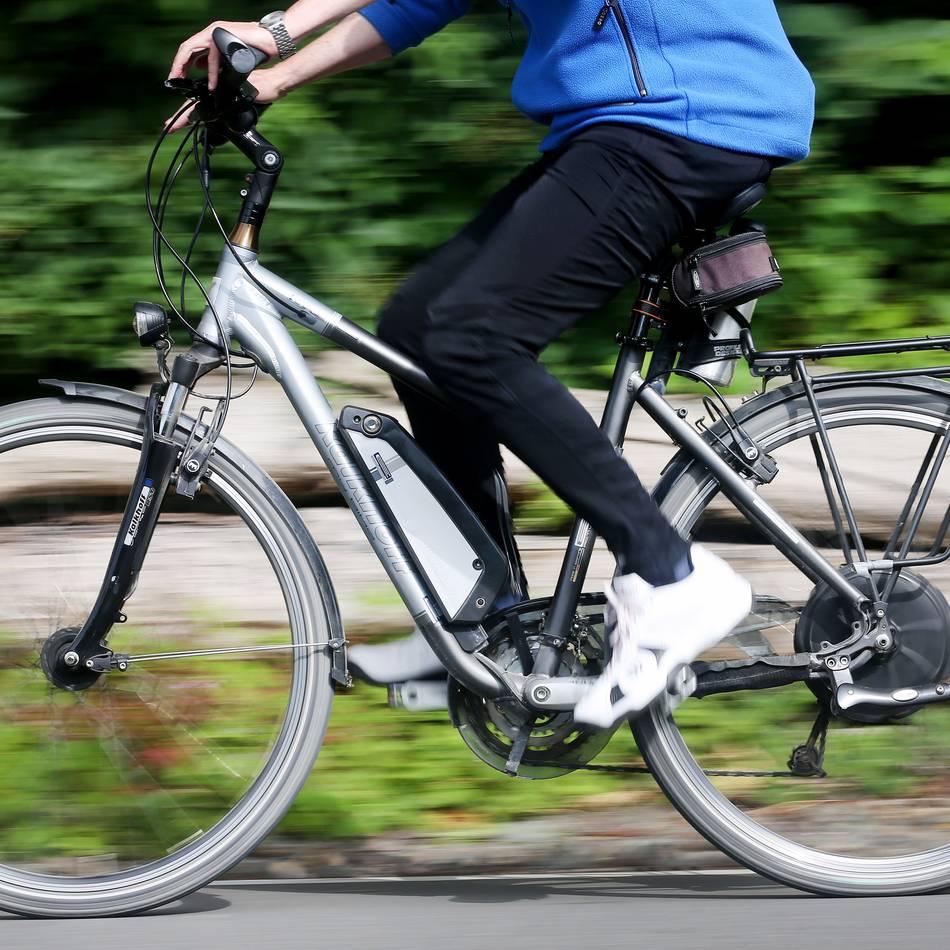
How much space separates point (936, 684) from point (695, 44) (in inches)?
51.4

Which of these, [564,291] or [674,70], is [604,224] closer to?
[564,291]

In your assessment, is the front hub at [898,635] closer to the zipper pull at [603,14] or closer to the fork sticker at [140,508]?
the zipper pull at [603,14]

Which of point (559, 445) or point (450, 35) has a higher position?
point (450, 35)

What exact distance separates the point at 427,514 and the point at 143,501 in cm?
56

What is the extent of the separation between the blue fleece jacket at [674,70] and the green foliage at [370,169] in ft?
5.80

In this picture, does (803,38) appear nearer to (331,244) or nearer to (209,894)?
(331,244)

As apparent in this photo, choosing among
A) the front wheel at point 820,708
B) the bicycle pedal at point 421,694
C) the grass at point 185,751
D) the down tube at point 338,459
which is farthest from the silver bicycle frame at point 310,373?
the front wheel at point 820,708

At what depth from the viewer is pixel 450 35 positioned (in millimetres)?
4305

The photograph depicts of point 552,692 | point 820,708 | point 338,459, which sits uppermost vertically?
point 338,459

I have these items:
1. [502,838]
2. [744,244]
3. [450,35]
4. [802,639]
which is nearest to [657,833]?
[502,838]

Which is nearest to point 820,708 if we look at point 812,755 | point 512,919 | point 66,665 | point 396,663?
point 812,755

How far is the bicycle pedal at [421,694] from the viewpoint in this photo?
2.88 meters

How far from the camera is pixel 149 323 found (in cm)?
272

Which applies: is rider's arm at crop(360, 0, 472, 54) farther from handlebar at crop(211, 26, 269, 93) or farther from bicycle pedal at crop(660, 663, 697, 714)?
bicycle pedal at crop(660, 663, 697, 714)
